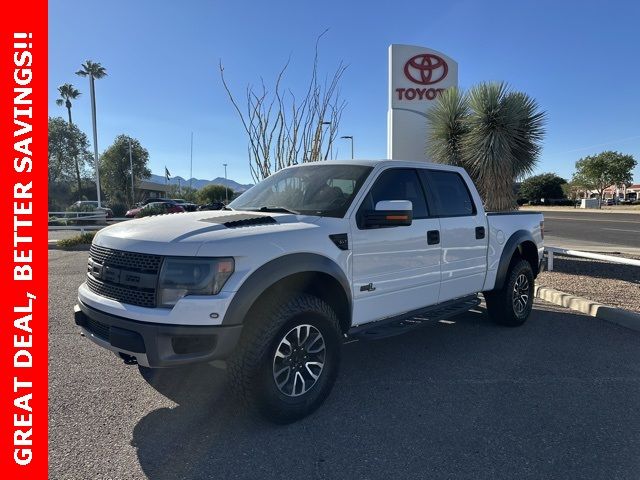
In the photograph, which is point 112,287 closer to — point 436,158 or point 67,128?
point 436,158

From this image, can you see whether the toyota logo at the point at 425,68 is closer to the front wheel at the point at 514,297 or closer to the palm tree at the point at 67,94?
the front wheel at the point at 514,297

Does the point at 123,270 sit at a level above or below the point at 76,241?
above

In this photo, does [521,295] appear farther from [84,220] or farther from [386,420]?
[84,220]

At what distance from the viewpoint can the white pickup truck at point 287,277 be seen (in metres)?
2.85

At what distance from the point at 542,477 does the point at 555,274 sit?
284 inches

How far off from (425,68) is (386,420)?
11.4m

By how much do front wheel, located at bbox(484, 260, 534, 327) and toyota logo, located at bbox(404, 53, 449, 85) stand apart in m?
8.27

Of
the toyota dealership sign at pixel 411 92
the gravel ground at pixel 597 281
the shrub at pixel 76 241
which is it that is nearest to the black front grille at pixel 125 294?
the gravel ground at pixel 597 281

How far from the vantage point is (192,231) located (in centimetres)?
305

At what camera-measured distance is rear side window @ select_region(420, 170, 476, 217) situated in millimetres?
4648

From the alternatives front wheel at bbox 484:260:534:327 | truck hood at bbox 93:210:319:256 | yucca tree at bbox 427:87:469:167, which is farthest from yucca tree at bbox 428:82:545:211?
truck hood at bbox 93:210:319:256

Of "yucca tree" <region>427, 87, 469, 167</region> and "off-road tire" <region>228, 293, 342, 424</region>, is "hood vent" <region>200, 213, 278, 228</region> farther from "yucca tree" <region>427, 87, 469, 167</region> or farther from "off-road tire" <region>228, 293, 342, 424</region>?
"yucca tree" <region>427, 87, 469, 167</region>
